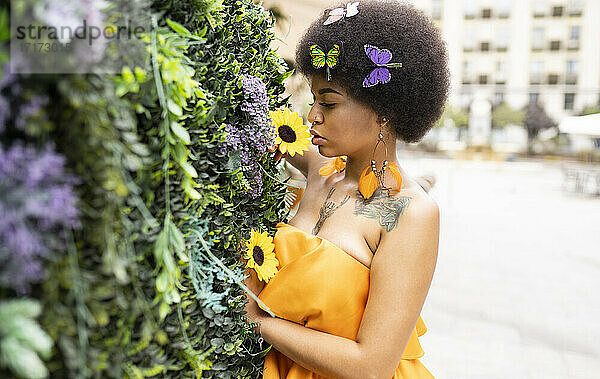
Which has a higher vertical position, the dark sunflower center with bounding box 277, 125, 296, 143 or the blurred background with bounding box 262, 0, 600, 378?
the dark sunflower center with bounding box 277, 125, 296, 143

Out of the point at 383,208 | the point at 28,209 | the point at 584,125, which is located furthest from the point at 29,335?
the point at 584,125

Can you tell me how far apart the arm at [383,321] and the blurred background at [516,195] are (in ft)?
2.00

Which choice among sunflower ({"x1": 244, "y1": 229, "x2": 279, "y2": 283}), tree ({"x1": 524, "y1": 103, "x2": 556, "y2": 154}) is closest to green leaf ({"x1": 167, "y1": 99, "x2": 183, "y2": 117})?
sunflower ({"x1": 244, "y1": 229, "x2": 279, "y2": 283})

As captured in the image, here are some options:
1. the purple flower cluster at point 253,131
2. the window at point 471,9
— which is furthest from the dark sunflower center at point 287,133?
the window at point 471,9

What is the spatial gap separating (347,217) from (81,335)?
0.89 m

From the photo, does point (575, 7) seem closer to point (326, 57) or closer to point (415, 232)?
point (326, 57)

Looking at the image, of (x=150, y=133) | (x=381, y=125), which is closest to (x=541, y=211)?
(x=381, y=125)

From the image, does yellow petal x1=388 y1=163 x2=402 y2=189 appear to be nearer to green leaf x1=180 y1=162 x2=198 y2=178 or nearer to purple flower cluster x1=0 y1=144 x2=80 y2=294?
green leaf x1=180 y1=162 x2=198 y2=178

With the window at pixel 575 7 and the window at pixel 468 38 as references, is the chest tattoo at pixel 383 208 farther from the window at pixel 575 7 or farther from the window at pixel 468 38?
the window at pixel 575 7

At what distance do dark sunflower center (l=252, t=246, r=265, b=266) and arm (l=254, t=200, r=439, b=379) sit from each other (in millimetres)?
144

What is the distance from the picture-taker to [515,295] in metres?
6.12

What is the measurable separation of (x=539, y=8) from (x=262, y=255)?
4201 centimetres

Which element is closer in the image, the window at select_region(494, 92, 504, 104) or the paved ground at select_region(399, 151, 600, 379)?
the paved ground at select_region(399, 151, 600, 379)

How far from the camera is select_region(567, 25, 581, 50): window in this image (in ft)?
120
